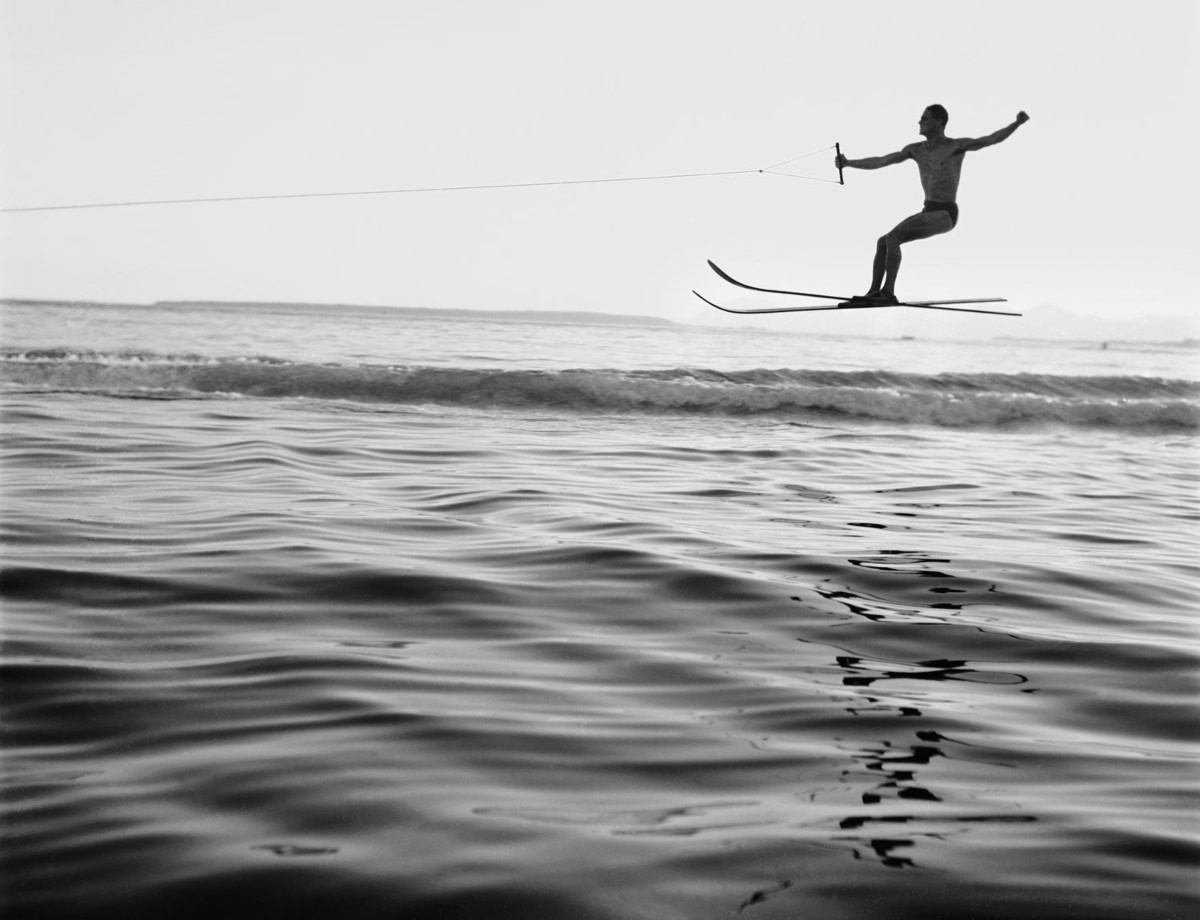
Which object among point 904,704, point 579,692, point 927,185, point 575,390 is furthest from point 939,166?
point 575,390

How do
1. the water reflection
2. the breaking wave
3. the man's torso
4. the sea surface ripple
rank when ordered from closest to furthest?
the sea surface ripple, the water reflection, the man's torso, the breaking wave

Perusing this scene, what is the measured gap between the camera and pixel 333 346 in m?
33.4

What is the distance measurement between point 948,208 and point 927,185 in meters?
0.32

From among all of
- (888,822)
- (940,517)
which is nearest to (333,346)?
(940,517)

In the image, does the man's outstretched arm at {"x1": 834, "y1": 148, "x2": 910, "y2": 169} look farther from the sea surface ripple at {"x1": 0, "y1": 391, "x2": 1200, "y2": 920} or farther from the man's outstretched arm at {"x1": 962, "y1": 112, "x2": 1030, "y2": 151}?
the sea surface ripple at {"x1": 0, "y1": 391, "x2": 1200, "y2": 920}

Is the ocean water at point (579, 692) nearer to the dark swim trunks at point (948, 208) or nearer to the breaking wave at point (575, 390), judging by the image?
the dark swim trunks at point (948, 208)

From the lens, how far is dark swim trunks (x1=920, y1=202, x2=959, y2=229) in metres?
12.5

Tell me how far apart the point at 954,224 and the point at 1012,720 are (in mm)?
8961

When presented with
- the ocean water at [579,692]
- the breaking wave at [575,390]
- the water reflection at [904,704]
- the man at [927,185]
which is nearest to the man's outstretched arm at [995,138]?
the man at [927,185]

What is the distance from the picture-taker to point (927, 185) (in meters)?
12.6

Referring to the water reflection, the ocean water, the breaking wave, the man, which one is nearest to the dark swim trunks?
the man

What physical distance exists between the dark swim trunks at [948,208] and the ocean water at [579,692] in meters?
2.81

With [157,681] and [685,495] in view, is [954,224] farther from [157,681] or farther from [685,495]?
[157,681]

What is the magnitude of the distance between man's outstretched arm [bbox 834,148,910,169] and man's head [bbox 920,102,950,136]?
0.94 feet
